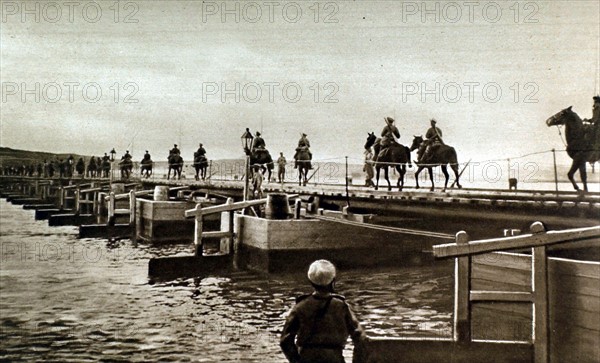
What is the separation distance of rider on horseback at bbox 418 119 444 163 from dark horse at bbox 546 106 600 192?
273 inches

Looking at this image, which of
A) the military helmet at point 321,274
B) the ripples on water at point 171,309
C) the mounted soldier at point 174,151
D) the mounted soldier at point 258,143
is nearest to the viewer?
the military helmet at point 321,274

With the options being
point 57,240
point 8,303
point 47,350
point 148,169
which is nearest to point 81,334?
point 47,350

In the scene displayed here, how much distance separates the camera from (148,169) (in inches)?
1801

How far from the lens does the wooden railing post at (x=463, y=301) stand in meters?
6.61

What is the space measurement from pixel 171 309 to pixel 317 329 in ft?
24.5

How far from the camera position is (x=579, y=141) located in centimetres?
1217

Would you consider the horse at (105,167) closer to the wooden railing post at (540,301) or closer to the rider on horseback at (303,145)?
the rider on horseback at (303,145)

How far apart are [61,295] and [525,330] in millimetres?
9786

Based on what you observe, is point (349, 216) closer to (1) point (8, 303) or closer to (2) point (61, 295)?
(2) point (61, 295)

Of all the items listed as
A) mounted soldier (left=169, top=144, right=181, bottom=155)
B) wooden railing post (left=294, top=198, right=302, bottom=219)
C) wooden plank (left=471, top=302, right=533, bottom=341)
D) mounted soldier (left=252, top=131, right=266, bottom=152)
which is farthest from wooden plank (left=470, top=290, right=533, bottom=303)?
mounted soldier (left=169, top=144, right=181, bottom=155)

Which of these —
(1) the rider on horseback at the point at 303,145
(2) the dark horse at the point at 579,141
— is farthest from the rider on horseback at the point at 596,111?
(1) the rider on horseback at the point at 303,145

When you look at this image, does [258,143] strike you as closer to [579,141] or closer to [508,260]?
[579,141]

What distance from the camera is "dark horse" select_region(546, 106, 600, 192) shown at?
39.5 ft

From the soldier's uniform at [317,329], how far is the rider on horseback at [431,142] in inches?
610
